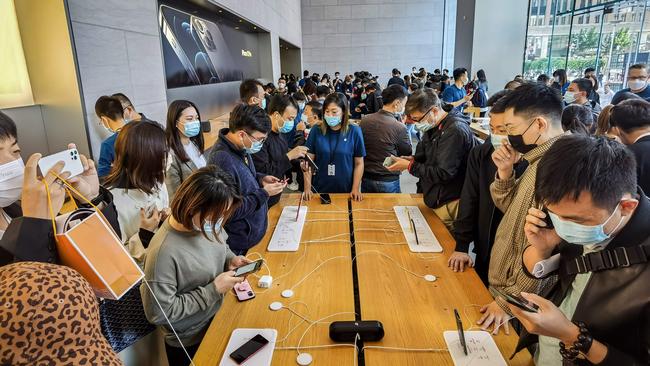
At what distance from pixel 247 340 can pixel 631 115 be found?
2.41 metres

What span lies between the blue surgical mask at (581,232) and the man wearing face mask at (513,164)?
15.3 inches

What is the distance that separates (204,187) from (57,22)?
2180 millimetres

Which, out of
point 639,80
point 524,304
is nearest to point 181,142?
point 524,304

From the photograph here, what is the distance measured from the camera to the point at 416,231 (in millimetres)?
2193

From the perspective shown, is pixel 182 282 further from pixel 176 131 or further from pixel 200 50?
pixel 200 50

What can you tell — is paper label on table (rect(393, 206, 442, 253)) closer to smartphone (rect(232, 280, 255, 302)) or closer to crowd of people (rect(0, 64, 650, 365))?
crowd of people (rect(0, 64, 650, 365))

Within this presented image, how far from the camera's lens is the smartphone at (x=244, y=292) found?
5.20 ft

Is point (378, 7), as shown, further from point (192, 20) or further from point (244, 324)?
point (244, 324)

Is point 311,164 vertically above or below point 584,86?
below

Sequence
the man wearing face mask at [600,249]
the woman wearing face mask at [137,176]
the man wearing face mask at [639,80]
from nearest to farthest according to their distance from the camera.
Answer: the man wearing face mask at [600,249]
the woman wearing face mask at [137,176]
the man wearing face mask at [639,80]

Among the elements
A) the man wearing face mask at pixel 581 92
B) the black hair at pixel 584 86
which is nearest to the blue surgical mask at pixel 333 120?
the man wearing face mask at pixel 581 92

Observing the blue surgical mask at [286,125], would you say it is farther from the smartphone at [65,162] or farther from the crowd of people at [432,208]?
the smartphone at [65,162]

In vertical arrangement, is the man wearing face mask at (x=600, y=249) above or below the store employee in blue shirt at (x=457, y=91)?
below

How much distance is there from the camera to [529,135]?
1583 mm
